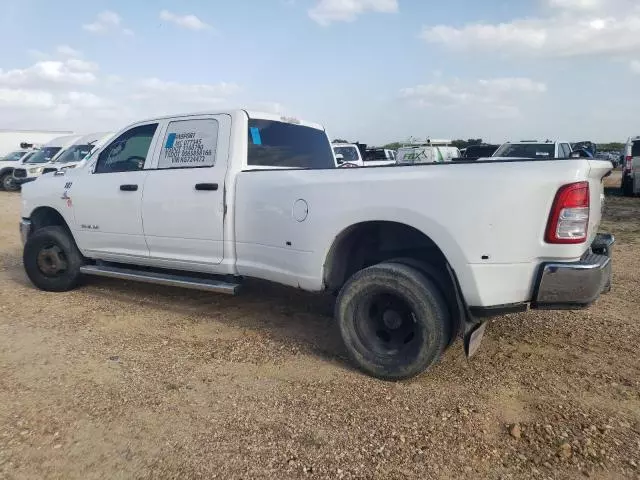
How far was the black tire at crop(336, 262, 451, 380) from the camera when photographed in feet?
11.3

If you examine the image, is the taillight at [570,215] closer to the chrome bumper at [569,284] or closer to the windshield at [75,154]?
the chrome bumper at [569,284]

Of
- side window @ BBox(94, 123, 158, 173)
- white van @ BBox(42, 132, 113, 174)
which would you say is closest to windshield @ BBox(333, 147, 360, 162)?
white van @ BBox(42, 132, 113, 174)

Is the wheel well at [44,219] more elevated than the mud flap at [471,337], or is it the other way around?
the wheel well at [44,219]

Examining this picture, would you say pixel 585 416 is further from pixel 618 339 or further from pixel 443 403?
pixel 618 339

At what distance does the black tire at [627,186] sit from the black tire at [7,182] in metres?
23.5

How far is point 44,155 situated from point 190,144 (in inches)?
718

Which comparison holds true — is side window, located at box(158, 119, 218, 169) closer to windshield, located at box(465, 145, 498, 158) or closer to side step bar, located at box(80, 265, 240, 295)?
side step bar, located at box(80, 265, 240, 295)

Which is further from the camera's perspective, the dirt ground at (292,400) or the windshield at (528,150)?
the windshield at (528,150)

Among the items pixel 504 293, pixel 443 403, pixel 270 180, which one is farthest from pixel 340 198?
pixel 443 403

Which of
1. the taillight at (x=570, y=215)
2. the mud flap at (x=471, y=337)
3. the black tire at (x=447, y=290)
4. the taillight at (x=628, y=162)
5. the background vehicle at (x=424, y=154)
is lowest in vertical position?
the mud flap at (x=471, y=337)

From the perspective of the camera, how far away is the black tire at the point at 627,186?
17.5 m

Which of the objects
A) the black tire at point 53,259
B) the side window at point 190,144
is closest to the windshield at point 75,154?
the black tire at point 53,259

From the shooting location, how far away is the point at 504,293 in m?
3.24

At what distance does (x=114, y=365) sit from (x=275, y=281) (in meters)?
1.37
